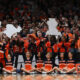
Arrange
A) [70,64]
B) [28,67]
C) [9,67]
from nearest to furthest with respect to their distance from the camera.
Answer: [70,64] → [28,67] → [9,67]

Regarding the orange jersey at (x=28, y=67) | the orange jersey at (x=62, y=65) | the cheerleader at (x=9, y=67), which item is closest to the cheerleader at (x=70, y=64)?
the orange jersey at (x=62, y=65)

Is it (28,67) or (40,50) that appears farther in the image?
(40,50)

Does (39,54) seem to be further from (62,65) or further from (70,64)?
(70,64)

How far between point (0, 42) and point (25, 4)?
575 cm

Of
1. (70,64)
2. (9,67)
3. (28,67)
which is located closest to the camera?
(70,64)

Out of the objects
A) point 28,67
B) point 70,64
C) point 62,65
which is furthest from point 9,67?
point 70,64

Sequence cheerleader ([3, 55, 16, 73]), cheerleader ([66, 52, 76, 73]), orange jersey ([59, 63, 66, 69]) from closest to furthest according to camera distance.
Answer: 1. cheerleader ([66, 52, 76, 73])
2. orange jersey ([59, 63, 66, 69])
3. cheerleader ([3, 55, 16, 73])

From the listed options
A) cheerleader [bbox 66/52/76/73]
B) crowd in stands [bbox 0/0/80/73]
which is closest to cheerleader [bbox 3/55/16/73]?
crowd in stands [bbox 0/0/80/73]

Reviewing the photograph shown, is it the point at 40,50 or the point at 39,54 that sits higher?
the point at 40,50

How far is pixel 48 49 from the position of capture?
1636cm

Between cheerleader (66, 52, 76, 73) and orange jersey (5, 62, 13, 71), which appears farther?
orange jersey (5, 62, 13, 71)

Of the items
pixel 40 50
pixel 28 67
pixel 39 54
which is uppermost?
pixel 40 50

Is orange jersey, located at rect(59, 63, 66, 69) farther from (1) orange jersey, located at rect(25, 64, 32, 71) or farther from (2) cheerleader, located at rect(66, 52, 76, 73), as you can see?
(1) orange jersey, located at rect(25, 64, 32, 71)

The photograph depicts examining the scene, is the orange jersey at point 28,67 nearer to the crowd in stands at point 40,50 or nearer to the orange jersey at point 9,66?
the crowd in stands at point 40,50
